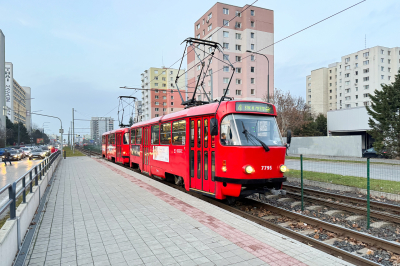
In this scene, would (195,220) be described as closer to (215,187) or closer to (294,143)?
(215,187)

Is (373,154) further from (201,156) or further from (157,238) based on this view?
(157,238)

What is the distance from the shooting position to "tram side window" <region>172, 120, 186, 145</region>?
9453 mm

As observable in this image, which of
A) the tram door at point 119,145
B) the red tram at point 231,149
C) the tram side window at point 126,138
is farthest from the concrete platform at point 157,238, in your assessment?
the tram door at point 119,145

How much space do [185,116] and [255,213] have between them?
3.81 metres

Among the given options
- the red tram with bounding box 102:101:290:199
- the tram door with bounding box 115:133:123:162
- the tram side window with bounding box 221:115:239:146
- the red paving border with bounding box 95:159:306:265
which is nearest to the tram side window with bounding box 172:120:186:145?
the red tram with bounding box 102:101:290:199

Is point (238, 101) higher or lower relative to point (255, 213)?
higher

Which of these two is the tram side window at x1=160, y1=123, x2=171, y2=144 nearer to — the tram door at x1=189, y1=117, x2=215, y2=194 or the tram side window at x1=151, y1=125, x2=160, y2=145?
the tram side window at x1=151, y1=125, x2=160, y2=145

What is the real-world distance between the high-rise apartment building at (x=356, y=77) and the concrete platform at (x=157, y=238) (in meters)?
61.4

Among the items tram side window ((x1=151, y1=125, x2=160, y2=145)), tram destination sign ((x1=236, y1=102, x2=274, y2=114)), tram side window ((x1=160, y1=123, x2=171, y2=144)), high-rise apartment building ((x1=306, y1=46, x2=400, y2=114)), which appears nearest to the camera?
tram destination sign ((x1=236, y1=102, x2=274, y2=114))

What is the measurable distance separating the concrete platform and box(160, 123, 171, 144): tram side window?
334 centimetres

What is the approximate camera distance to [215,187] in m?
7.72

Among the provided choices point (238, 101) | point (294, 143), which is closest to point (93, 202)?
point (238, 101)

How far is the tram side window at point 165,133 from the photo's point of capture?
10.8m

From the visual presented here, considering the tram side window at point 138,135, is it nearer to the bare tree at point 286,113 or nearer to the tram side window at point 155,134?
the tram side window at point 155,134
